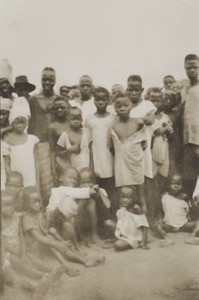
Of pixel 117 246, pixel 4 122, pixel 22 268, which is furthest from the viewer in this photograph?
pixel 117 246

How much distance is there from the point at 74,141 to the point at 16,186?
21.1 inches

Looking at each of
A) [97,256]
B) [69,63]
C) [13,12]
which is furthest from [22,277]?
[13,12]

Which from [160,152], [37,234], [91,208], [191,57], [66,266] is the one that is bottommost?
[66,266]

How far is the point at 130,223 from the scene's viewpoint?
12.2 ft

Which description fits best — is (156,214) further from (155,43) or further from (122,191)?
(155,43)

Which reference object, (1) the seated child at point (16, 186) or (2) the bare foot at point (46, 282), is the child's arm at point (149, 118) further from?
Result: (2) the bare foot at point (46, 282)

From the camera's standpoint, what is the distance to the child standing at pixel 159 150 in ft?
12.5

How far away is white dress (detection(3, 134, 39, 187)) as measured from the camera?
11.7 ft

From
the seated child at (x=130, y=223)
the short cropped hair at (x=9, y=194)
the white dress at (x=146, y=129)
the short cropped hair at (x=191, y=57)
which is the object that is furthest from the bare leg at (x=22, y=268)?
the short cropped hair at (x=191, y=57)

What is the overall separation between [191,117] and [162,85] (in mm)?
329

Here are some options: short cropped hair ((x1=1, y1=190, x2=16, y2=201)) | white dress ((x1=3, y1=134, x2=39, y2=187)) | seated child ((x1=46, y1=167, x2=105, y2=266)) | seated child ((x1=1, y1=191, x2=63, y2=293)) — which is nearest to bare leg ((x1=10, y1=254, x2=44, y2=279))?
seated child ((x1=1, y1=191, x2=63, y2=293))

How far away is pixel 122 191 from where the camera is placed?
375 cm

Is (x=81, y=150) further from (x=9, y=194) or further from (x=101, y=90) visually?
(x=9, y=194)

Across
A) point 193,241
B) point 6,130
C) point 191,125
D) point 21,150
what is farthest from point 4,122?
point 193,241
